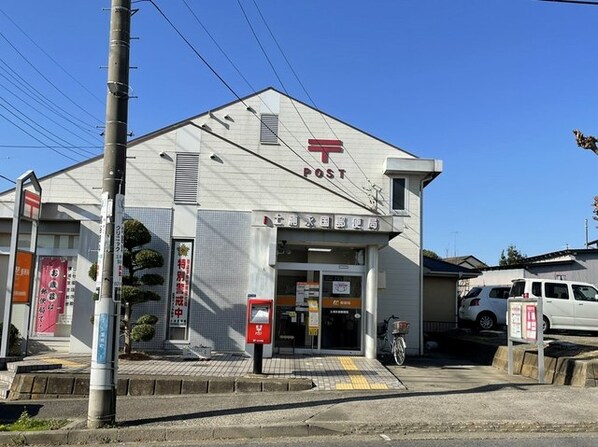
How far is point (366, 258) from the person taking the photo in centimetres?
1444

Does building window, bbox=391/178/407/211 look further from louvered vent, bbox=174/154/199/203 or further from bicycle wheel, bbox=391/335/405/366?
louvered vent, bbox=174/154/199/203

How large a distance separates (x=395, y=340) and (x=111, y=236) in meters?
8.75

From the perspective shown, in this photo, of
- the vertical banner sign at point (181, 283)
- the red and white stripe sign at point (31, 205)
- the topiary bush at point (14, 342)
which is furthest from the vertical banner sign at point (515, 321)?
the topiary bush at point (14, 342)

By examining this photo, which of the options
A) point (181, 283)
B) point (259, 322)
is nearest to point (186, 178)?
point (181, 283)

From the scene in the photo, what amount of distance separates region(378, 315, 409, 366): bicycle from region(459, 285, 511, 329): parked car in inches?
170

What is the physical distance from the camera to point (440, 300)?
2227 cm

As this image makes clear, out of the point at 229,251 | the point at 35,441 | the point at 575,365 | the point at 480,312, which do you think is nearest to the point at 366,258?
the point at 229,251

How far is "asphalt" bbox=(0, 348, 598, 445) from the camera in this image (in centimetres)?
704

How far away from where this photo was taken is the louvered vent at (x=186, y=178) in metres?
14.5

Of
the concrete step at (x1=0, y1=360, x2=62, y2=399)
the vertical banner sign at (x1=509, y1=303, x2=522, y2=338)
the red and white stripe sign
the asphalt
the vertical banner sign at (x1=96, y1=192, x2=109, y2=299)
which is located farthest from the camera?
the vertical banner sign at (x1=509, y1=303, x2=522, y2=338)

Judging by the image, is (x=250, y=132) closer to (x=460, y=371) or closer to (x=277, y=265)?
(x=277, y=265)

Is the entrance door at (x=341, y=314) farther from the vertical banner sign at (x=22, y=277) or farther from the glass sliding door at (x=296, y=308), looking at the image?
the vertical banner sign at (x=22, y=277)

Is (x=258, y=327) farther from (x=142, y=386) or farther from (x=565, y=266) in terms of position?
(x=565, y=266)

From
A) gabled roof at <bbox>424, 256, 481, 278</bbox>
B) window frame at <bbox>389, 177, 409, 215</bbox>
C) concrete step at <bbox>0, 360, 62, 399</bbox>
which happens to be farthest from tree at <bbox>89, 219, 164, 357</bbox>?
gabled roof at <bbox>424, 256, 481, 278</bbox>
